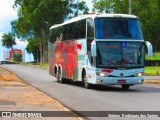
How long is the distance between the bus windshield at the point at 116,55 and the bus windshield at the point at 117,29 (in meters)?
0.41

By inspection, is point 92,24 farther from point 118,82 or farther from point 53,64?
point 53,64

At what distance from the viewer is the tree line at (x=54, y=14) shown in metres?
87.7

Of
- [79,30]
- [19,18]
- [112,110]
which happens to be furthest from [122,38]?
[19,18]

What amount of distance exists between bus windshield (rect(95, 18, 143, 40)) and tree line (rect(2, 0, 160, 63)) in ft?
204

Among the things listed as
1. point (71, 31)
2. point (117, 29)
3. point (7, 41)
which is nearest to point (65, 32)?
point (71, 31)

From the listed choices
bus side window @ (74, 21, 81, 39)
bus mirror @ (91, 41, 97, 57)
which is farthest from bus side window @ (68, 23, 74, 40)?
bus mirror @ (91, 41, 97, 57)

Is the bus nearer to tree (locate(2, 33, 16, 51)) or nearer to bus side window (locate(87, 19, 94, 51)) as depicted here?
bus side window (locate(87, 19, 94, 51))

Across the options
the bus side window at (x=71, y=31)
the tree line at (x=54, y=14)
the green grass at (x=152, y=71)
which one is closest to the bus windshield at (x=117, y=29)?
the bus side window at (x=71, y=31)

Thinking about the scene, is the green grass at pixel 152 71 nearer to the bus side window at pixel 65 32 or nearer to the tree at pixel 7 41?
the bus side window at pixel 65 32

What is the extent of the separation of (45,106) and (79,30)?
11.6 meters

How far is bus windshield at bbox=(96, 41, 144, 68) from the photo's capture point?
942 inches

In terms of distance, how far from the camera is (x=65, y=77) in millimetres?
30562

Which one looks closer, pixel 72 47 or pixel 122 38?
pixel 122 38

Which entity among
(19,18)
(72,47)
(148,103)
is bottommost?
(148,103)
